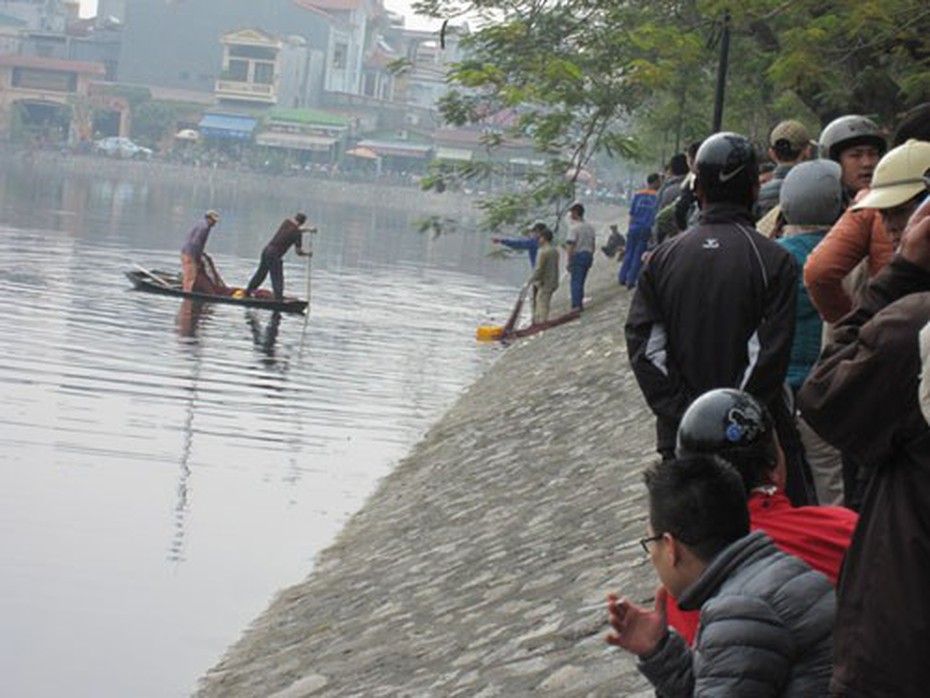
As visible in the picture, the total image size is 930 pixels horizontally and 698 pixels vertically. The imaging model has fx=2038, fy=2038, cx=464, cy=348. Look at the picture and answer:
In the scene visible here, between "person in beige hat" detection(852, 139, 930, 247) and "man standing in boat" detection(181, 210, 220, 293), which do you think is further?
"man standing in boat" detection(181, 210, 220, 293)

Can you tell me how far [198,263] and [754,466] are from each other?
27879mm

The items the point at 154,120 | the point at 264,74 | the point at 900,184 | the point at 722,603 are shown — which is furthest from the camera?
the point at 154,120

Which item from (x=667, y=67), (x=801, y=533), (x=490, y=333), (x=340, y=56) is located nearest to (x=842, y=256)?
(x=801, y=533)

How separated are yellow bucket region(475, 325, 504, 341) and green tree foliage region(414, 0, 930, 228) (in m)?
1.87

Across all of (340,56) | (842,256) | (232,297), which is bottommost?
(232,297)

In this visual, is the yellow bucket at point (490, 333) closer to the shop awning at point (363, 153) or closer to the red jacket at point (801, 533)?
the red jacket at point (801, 533)

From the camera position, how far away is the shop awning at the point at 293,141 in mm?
121062

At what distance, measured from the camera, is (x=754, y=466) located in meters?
5.02

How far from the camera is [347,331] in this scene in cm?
3170

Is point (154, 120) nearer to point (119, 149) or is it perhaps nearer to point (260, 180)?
point (119, 149)

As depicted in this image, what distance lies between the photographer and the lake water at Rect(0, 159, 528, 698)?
36.7ft

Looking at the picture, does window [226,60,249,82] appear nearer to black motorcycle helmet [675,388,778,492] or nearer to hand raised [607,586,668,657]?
black motorcycle helmet [675,388,778,492]

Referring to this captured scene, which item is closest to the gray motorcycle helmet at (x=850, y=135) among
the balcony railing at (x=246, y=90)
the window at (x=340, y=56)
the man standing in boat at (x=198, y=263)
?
the man standing in boat at (x=198, y=263)

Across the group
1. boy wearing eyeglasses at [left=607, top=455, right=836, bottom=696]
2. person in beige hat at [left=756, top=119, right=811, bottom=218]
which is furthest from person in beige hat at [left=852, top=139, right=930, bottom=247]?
person in beige hat at [left=756, top=119, right=811, bottom=218]
